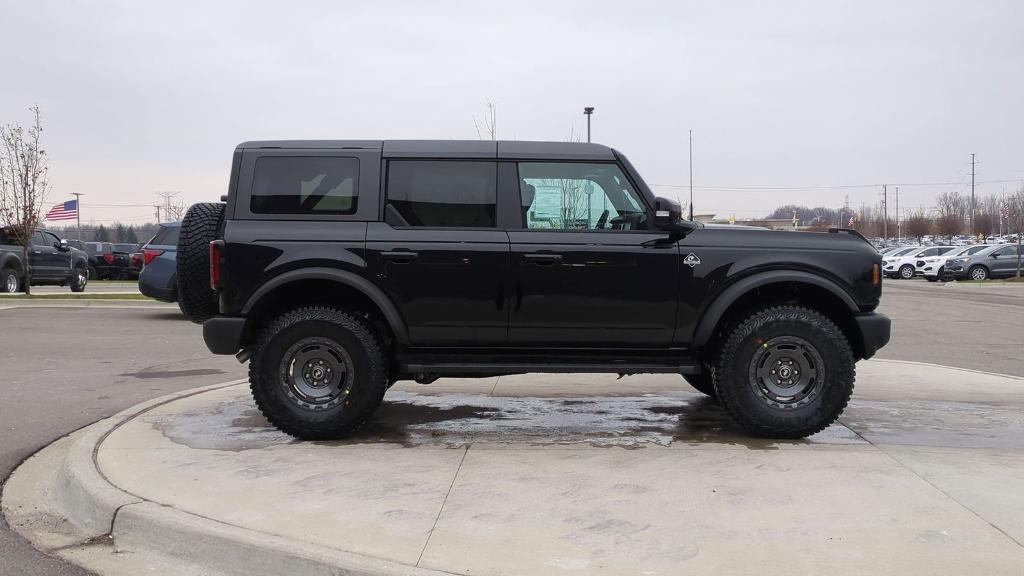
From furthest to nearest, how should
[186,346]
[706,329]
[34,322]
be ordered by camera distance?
[34,322]
[186,346]
[706,329]

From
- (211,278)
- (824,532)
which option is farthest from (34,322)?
(824,532)

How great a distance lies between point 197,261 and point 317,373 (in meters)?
1.24

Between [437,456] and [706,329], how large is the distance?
198 centimetres

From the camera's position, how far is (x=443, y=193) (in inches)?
221

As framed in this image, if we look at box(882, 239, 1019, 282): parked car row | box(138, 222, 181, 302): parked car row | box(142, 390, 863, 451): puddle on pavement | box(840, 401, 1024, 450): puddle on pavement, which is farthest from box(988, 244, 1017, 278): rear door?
box(142, 390, 863, 451): puddle on pavement

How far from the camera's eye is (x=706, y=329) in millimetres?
5496

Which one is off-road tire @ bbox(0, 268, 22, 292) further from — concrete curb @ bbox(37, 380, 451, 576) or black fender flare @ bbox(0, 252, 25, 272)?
Answer: concrete curb @ bbox(37, 380, 451, 576)

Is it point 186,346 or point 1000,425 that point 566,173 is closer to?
point 1000,425

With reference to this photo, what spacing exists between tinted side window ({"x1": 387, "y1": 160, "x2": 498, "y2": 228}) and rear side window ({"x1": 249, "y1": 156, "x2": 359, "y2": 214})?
0.30 meters

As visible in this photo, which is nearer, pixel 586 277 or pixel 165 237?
pixel 586 277

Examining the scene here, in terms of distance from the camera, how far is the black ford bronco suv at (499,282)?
5.45 metres

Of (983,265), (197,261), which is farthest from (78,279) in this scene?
(983,265)

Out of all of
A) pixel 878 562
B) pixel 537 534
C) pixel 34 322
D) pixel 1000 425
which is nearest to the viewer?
pixel 878 562

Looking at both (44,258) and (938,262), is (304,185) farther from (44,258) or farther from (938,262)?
(938,262)
